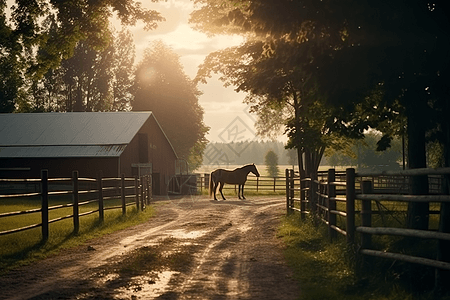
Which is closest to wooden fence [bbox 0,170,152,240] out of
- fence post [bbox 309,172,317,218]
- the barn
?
the barn

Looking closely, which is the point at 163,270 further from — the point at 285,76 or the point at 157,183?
the point at 157,183

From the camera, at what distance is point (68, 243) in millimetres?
12883

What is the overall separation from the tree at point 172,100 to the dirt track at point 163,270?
4822 cm

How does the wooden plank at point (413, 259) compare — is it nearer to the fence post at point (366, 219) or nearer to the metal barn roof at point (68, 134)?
the fence post at point (366, 219)

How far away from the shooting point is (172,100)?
63906 mm

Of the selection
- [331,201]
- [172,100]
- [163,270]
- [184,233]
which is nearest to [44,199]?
[184,233]

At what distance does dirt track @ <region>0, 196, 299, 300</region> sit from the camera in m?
7.55

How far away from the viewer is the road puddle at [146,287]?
24.0 feet

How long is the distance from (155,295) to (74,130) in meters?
35.9

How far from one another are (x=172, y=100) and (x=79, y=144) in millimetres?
25592

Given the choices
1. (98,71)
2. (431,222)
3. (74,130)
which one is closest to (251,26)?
(431,222)

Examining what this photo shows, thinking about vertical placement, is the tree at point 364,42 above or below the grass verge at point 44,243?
above

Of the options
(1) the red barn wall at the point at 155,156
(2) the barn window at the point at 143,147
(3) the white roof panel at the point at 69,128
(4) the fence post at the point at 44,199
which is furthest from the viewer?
(2) the barn window at the point at 143,147

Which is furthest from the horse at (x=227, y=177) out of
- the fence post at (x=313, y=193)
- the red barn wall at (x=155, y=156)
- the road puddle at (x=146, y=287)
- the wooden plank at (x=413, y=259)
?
the wooden plank at (x=413, y=259)
